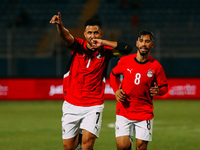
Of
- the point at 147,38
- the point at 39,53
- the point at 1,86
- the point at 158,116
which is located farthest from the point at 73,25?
the point at 147,38

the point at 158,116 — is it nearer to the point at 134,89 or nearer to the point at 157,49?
the point at 157,49

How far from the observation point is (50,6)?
1017 inches

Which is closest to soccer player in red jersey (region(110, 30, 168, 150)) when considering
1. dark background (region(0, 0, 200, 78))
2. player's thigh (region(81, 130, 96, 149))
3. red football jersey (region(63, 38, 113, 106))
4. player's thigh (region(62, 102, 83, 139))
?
red football jersey (region(63, 38, 113, 106))

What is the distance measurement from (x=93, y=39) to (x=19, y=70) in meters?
14.5

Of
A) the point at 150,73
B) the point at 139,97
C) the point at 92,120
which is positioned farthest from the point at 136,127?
the point at 150,73

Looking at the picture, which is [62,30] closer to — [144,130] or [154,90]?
[154,90]

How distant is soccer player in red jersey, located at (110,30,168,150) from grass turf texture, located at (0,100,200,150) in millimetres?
2395

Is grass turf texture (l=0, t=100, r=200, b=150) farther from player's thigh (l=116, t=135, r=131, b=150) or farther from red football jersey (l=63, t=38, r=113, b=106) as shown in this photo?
red football jersey (l=63, t=38, r=113, b=106)

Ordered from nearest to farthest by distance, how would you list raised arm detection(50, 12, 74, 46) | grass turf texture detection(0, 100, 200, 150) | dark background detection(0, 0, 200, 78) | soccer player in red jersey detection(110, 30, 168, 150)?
raised arm detection(50, 12, 74, 46) → soccer player in red jersey detection(110, 30, 168, 150) → grass turf texture detection(0, 100, 200, 150) → dark background detection(0, 0, 200, 78)

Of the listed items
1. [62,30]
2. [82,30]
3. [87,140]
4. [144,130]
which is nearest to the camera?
[62,30]

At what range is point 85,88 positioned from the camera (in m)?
6.20

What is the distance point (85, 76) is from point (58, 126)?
599 centimetres

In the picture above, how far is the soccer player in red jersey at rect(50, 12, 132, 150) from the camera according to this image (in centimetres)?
616

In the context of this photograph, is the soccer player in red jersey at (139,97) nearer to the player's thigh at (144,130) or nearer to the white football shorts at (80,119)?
the player's thigh at (144,130)
